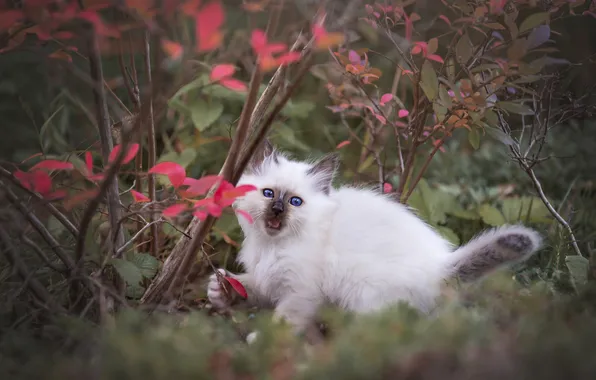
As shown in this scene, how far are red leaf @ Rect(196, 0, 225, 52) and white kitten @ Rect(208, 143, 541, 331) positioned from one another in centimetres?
100

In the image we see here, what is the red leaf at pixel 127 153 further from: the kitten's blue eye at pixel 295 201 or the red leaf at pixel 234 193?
the kitten's blue eye at pixel 295 201

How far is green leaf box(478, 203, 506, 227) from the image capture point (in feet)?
10.5

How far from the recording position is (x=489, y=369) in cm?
117

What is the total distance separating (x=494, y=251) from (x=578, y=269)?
43 cm

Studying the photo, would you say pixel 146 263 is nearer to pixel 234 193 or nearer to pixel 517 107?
pixel 234 193

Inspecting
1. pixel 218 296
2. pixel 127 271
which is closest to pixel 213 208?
pixel 127 271

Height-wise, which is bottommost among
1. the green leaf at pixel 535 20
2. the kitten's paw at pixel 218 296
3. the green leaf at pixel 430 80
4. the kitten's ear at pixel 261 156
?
the kitten's paw at pixel 218 296

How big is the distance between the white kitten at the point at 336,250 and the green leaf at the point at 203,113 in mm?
801

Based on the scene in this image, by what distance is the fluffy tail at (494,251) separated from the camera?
2055 millimetres

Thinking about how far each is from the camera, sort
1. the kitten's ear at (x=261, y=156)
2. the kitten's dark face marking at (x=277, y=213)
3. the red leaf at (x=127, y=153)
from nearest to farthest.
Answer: the red leaf at (x=127, y=153), the kitten's dark face marking at (x=277, y=213), the kitten's ear at (x=261, y=156)

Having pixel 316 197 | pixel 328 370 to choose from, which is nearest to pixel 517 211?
pixel 316 197

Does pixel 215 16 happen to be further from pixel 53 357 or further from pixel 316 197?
pixel 316 197

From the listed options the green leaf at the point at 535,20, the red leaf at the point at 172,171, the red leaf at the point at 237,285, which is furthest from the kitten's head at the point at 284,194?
the green leaf at the point at 535,20

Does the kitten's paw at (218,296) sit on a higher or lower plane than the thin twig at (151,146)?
lower
